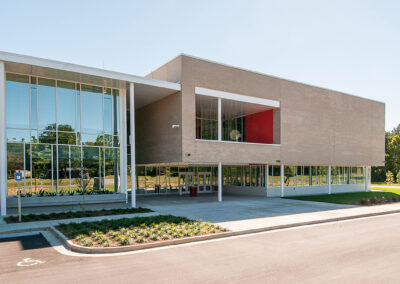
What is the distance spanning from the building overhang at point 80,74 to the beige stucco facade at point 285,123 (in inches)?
59.6

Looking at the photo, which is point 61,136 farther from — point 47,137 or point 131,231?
point 131,231

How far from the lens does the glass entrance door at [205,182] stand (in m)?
31.1

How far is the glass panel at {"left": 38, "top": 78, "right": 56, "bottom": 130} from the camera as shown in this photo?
57.4 ft

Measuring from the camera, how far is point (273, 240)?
34.6 feet

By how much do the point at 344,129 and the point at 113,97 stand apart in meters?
22.3

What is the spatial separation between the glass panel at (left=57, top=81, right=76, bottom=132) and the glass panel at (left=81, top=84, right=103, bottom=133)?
0.57m

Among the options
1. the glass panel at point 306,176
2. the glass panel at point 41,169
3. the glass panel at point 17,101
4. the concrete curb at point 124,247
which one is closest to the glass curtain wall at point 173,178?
the glass panel at point 306,176

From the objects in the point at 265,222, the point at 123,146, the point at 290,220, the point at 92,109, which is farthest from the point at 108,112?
the point at 290,220

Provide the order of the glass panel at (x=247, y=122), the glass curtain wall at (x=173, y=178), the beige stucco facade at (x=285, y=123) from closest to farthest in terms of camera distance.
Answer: the beige stucco facade at (x=285, y=123) → the glass panel at (x=247, y=122) → the glass curtain wall at (x=173, y=178)

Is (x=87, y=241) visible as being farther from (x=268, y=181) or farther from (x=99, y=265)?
(x=268, y=181)

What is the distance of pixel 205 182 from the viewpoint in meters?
31.4

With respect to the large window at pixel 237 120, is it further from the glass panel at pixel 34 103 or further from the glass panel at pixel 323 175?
the glass panel at pixel 34 103

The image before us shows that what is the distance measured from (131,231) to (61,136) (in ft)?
31.0

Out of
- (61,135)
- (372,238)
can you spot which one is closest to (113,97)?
(61,135)
